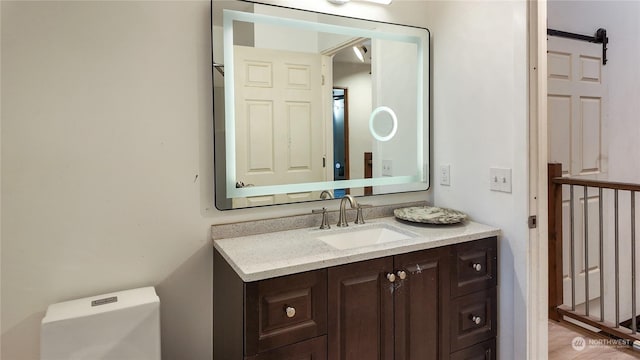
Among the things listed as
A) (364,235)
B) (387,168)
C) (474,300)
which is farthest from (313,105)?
(474,300)

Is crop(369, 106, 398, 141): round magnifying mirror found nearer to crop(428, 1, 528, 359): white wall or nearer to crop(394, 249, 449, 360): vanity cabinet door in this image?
crop(428, 1, 528, 359): white wall

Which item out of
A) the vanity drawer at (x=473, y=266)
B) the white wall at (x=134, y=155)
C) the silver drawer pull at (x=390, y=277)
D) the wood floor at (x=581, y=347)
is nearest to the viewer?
the white wall at (x=134, y=155)

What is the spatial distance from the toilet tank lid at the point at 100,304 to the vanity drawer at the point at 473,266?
1.20 meters

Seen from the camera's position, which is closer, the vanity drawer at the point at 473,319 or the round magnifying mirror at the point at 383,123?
the vanity drawer at the point at 473,319

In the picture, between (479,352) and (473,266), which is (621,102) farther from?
(479,352)

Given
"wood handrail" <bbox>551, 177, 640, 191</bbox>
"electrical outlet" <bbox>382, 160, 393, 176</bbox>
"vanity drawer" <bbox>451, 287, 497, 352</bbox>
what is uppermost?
"electrical outlet" <bbox>382, 160, 393, 176</bbox>

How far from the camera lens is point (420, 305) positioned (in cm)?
158

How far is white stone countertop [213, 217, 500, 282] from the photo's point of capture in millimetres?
1320

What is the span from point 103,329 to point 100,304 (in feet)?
0.34

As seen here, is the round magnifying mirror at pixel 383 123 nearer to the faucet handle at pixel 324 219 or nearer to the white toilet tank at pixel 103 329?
the faucet handle at pixel 324 219

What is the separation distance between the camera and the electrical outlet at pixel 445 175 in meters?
2.07

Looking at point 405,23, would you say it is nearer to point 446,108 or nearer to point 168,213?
point 446,108

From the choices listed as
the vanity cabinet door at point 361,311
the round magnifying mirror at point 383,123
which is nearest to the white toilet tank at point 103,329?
the vanity cabinet door at point 361,311

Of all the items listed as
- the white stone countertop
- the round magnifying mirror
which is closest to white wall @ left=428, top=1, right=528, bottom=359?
the white stone countertop
